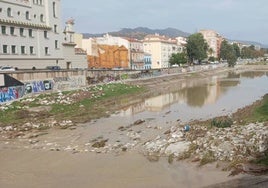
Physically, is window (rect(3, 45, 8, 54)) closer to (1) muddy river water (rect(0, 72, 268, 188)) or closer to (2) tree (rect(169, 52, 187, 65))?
(1) muddy river water (rect(0, 72, 268, 188))

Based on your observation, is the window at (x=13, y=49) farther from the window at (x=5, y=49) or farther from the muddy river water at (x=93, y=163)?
the muddy river water at (x=93, y=163)

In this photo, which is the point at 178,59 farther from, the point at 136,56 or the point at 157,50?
the point at 136,56

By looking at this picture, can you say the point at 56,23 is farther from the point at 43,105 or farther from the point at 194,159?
the point at 194,159

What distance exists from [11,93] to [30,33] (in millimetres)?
26082

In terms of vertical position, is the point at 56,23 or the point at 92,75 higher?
the point at 56,23

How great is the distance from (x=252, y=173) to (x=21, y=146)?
54.5 feet

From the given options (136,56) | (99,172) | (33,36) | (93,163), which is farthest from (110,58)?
(99,172)

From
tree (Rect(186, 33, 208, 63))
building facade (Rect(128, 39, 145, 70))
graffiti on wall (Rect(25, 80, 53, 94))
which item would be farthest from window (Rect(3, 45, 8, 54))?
tree (Rect(186, 33, 208, 63))

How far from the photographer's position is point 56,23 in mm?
80688

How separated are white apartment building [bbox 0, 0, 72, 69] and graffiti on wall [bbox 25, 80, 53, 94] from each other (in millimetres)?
11384

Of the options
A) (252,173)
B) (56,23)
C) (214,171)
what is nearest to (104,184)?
(214,171)

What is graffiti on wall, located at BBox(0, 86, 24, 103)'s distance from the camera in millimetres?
46600

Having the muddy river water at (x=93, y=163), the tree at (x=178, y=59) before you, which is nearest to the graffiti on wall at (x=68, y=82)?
the muddy river water at (x=93, y=163)

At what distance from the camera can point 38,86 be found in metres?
55.0
